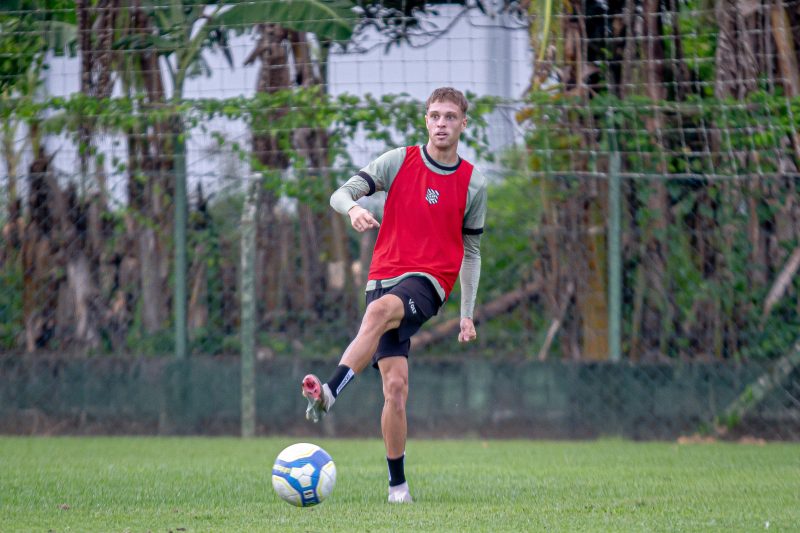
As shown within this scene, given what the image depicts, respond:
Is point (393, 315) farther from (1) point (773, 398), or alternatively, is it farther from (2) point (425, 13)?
(1) point (773, 398)

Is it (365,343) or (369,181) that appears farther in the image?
(369,181)

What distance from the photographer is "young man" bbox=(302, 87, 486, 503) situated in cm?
530

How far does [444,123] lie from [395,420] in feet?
4.65

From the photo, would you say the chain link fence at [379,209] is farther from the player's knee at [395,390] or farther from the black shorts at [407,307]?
the player's knee at [395,390]

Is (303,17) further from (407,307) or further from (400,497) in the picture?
(400,497)

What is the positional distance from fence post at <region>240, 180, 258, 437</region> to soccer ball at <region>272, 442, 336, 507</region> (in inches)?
190

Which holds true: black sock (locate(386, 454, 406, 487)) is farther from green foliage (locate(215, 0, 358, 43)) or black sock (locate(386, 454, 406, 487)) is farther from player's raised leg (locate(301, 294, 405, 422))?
green foliage (locate(215, 0, 358, 43))

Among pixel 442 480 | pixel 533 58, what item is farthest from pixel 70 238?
pixel 442 480

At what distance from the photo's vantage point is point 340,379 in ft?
16.1

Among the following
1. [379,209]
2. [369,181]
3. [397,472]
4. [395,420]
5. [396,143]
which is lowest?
[397,472]

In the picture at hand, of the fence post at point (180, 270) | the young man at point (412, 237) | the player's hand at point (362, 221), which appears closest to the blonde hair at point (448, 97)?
the young man at point (412, 237)

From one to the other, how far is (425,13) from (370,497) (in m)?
4.71

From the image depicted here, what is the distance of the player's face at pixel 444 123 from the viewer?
5367mm

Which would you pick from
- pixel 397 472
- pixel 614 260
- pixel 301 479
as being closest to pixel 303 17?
pixel 614 260
